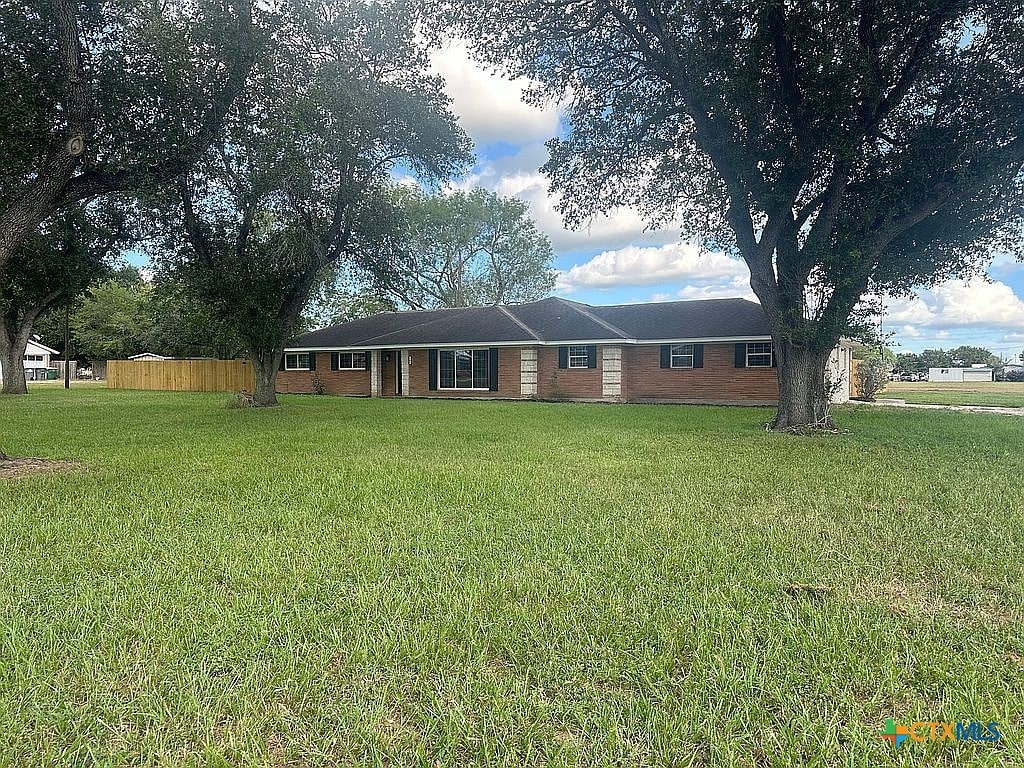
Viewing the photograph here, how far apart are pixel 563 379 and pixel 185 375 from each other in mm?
20116

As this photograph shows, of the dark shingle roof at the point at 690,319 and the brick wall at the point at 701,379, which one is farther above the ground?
the dark shingle roof at the point at 690,319

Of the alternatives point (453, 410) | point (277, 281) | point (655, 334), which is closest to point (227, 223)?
point (277, 281)

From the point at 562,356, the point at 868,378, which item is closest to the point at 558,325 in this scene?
the point at 562,356

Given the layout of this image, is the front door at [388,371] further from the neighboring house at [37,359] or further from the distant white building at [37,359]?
the neighboring house at [37,359]

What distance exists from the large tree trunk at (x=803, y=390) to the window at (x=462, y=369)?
42.5 ft

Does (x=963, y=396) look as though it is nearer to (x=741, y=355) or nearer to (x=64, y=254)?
(x=741, y=355)

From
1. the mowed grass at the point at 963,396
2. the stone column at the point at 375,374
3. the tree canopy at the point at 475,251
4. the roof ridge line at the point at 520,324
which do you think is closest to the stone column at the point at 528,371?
the roof ridge line at the point at 520,324

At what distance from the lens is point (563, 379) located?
2148cm

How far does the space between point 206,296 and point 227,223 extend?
213 centimetres

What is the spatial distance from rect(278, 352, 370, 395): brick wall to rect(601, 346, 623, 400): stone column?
10.8 m

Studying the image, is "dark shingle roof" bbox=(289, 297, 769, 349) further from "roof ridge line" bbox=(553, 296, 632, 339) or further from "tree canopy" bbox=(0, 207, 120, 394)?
"tree canopy" bbox=(0, 207, 120, 394)

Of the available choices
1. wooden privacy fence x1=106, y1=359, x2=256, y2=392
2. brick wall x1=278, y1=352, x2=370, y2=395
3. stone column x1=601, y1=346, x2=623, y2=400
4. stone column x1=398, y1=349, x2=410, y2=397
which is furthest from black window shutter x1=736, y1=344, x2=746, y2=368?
wooden privacy fence x1=106, y1=359, x2=256, y2=392

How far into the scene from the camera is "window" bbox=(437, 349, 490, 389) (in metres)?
22.9

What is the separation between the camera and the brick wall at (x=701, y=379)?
736 inches
